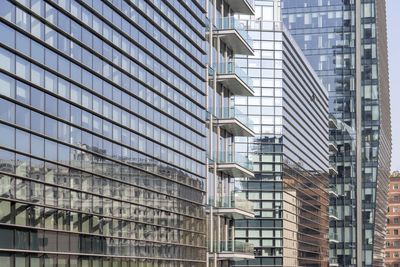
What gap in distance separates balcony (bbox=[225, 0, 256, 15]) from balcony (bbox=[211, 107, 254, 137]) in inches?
291

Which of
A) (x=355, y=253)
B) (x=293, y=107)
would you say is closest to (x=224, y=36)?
(x=293, y=107)

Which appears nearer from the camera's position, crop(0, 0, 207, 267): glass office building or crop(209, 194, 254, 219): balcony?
crop(0, 0, 207, 267): glass office building

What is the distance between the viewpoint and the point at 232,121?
202ft

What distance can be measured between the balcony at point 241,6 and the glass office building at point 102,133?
7797 millimetres

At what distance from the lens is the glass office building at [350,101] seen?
13288 cm

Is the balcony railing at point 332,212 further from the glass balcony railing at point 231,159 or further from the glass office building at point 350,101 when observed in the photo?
the glass balcony railing at point 231,159

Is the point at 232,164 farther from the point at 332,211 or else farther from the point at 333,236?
the point at 333,236

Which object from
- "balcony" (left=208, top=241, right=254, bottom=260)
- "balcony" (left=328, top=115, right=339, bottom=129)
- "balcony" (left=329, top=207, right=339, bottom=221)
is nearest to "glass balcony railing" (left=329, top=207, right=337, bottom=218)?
"balcony" (left=329, top=207, right=339, bottom=221)

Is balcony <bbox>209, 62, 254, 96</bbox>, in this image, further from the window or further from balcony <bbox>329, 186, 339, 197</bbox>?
balcony <bbox>329, 186, 339, 197</bbox>

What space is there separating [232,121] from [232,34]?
5581 millimetres

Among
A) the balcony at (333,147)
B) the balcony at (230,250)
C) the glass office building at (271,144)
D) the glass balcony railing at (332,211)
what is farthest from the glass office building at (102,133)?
the balcony at (333,147)

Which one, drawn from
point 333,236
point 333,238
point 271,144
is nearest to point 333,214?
Result: point 333,236

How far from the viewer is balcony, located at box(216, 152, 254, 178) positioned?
61.7 metres

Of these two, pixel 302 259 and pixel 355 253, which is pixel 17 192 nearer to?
pixel 302 259
